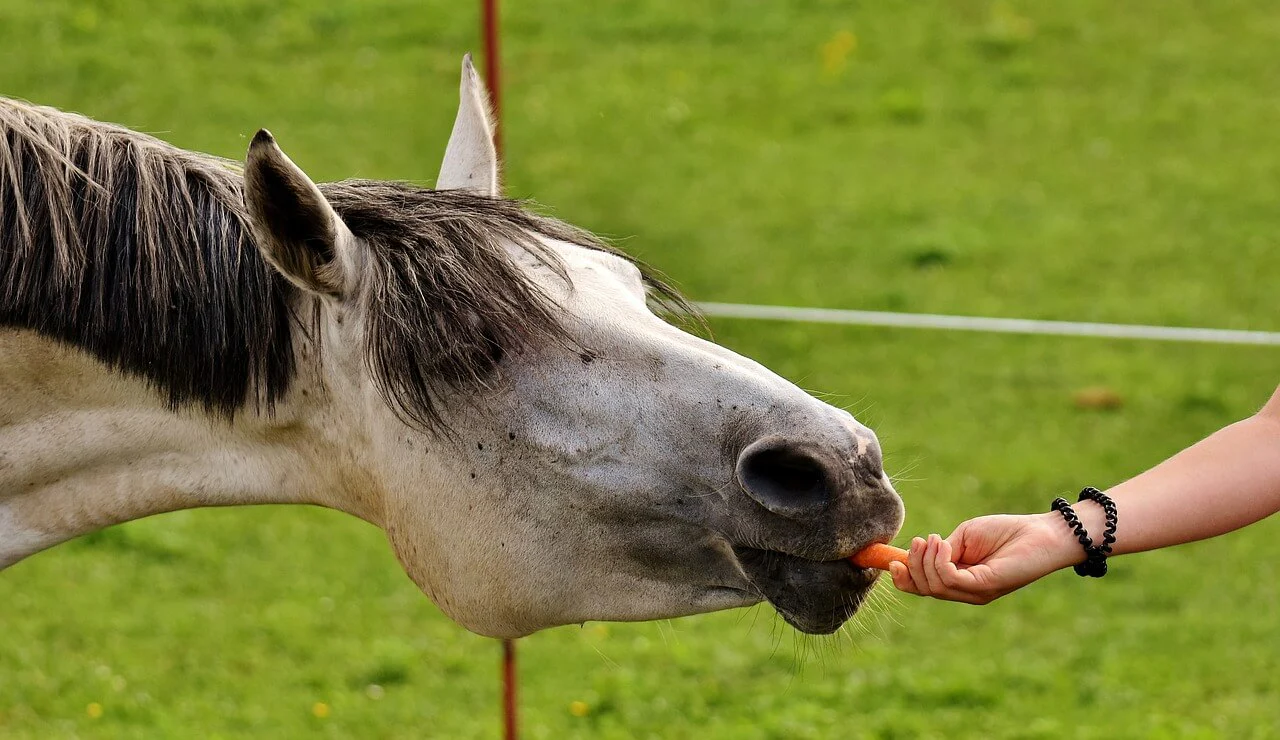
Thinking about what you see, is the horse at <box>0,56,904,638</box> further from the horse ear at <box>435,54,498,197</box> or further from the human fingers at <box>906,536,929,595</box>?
the horse ear at <box>435,54,498,197</box>

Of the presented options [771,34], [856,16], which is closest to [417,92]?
[771,34]

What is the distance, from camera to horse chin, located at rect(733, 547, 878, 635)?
7.06 feet

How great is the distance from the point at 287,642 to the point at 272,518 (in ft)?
3.48

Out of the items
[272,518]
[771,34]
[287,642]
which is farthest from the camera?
[771,34]

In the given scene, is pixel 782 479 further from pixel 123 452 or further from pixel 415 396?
pixel 123 452

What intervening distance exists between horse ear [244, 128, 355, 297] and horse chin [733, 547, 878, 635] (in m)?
0.77

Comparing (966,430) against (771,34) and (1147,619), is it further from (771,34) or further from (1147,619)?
(771,34)

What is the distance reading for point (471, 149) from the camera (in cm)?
274

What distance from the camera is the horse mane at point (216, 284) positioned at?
7.18 feet

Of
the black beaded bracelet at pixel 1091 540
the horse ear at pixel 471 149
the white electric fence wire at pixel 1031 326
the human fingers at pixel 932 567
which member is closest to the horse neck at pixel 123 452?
the horse ear at pixel 471 149

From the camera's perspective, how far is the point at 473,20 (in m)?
10.7

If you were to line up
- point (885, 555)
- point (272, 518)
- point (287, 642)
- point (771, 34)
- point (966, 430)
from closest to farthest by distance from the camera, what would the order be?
1. point (885, 555)
2. point (287, 642)
3. point (272, 518)
4. point (966, 430)
5. point (771, 34)

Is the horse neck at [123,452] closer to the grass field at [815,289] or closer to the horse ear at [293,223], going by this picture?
the horse ear at [293,223]

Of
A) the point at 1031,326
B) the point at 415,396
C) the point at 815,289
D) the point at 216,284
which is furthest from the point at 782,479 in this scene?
the point at 815,289
